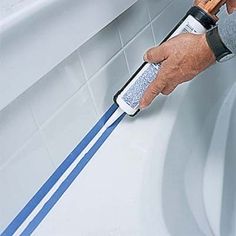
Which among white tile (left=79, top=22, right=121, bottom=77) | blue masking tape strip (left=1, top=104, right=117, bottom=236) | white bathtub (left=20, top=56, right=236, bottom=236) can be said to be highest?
white tile (left=79, top=22, right=121, bottom=77)

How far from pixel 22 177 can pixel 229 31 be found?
330 millimetres

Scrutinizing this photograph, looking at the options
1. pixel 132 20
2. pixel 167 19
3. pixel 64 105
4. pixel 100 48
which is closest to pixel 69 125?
pixel 64 105

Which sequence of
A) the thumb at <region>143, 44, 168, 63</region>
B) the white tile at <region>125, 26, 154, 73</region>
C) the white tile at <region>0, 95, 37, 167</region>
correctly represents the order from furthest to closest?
the white tile at <region>125, 26, 154, 73</region> → the thumb at <region>143, 44, 168, 63</region> → the white tile at <region>0, 95, 37, 167</region>

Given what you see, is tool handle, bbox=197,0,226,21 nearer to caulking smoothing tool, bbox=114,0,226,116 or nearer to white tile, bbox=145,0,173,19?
caulking smoothing tool, bbox=114,0,226,116

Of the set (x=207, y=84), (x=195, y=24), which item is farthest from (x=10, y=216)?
(x=207, y=84)

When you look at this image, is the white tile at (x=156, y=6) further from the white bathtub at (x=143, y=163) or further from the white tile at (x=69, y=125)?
the white tile at (x=69, y=125)

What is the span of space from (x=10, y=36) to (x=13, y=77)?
4 cm

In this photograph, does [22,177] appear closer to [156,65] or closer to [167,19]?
[156,65]

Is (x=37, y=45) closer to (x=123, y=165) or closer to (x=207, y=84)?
Answer: (x=123, y=165)

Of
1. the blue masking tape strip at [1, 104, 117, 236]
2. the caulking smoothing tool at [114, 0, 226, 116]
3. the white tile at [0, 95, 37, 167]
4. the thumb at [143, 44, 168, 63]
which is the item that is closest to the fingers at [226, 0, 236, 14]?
the caulking smoothing tool at [114, 0, 226, 116]

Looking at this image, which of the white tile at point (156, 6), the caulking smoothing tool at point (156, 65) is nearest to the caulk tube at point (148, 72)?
the caulking smoothing tool at point (156, 65)

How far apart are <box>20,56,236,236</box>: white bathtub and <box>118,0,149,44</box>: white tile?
0.42 ft

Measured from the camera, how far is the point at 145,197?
47 centimetres

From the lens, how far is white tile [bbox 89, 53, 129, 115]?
573mm
